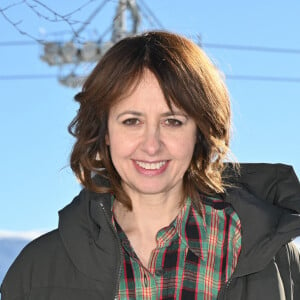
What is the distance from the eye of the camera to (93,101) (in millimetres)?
3137

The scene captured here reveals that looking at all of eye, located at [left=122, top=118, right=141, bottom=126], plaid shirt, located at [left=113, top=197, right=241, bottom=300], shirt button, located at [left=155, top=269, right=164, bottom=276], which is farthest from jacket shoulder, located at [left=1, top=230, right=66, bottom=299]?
eye, located at [left=122, top=118, right=141, bottom=126]

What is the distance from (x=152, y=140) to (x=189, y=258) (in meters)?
0.45

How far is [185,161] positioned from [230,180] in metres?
0.31

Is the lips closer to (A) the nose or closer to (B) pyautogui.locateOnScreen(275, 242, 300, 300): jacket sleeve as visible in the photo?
(A) the nose

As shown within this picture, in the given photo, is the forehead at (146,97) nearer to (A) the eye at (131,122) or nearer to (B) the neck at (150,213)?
(A) the eye at (131,122)

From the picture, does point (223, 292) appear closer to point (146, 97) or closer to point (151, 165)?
point (151, 165)

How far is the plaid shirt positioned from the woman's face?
Answer: 0.18m

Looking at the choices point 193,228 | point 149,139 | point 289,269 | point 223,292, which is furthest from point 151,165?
point 289,269

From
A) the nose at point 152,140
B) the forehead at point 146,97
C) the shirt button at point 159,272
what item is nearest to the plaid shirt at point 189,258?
the shirt button at point 159,272

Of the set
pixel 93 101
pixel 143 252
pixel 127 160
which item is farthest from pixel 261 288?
pixel 93 101

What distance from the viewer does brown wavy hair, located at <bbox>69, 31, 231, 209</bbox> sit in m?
3.02

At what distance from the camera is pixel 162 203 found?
3.16m

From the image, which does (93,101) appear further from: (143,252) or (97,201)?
(143,252)

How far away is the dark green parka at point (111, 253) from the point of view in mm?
3068
